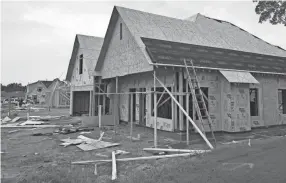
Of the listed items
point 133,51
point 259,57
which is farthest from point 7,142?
point 259,57

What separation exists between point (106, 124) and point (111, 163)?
879 centimetres

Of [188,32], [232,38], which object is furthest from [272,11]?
[188,32]

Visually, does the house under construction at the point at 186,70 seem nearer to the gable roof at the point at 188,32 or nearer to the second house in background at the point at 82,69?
the gable roof at the point at 188,32

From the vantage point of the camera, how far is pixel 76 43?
19.2m

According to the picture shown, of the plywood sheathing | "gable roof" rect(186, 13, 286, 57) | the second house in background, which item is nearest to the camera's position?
the plywood sheathing

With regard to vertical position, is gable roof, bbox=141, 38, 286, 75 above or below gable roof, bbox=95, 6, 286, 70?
below

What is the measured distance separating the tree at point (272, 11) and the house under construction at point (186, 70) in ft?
5.87

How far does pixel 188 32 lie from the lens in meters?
12.4

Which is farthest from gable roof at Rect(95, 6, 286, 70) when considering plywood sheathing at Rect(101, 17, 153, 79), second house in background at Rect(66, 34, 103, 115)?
second house in background at Rect(66, 34, 103, 115)

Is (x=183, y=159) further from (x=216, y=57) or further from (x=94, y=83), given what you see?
(x=94, y=83)

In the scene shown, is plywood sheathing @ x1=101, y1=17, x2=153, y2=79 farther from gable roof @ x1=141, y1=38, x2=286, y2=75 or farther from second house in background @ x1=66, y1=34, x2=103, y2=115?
second house in background @ x1=66, y1=34, x2=103, y2=115

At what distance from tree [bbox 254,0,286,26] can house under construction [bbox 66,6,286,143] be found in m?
1.79

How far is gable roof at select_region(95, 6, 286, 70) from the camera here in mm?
11188

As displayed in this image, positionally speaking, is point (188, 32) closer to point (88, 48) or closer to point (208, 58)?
point (208, 58)
